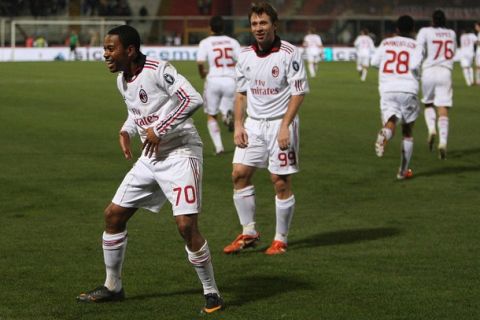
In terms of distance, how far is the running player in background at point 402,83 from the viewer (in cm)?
1507

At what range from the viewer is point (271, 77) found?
32.8 ft

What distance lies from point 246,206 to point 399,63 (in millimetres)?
5646

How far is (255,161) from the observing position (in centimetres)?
1012

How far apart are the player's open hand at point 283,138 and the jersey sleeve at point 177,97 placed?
205 cm

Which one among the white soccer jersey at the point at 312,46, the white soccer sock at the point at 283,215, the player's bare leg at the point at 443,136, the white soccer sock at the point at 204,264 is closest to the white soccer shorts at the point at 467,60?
the white soccer jersey at the point at 312,46

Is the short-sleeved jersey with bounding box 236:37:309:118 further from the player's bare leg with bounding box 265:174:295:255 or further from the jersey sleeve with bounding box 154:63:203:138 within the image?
the jersey sleeve with bounding box 154:63:203:138

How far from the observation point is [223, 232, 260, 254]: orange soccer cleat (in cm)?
1010

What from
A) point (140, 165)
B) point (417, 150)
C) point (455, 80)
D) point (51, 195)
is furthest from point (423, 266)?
point (455, 80)

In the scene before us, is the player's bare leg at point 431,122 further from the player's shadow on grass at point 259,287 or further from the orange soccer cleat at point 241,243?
the player's shadow on grass at point 259,287

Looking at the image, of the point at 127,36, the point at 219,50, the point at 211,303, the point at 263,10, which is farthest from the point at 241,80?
the point at 219,50

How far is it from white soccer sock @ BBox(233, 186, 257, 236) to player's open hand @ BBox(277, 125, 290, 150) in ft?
2.83

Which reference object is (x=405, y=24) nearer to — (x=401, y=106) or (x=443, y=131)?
(x=401, y=106)

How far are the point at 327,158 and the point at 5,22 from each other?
4707 centimetres

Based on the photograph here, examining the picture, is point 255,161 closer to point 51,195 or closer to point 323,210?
point 323,210
